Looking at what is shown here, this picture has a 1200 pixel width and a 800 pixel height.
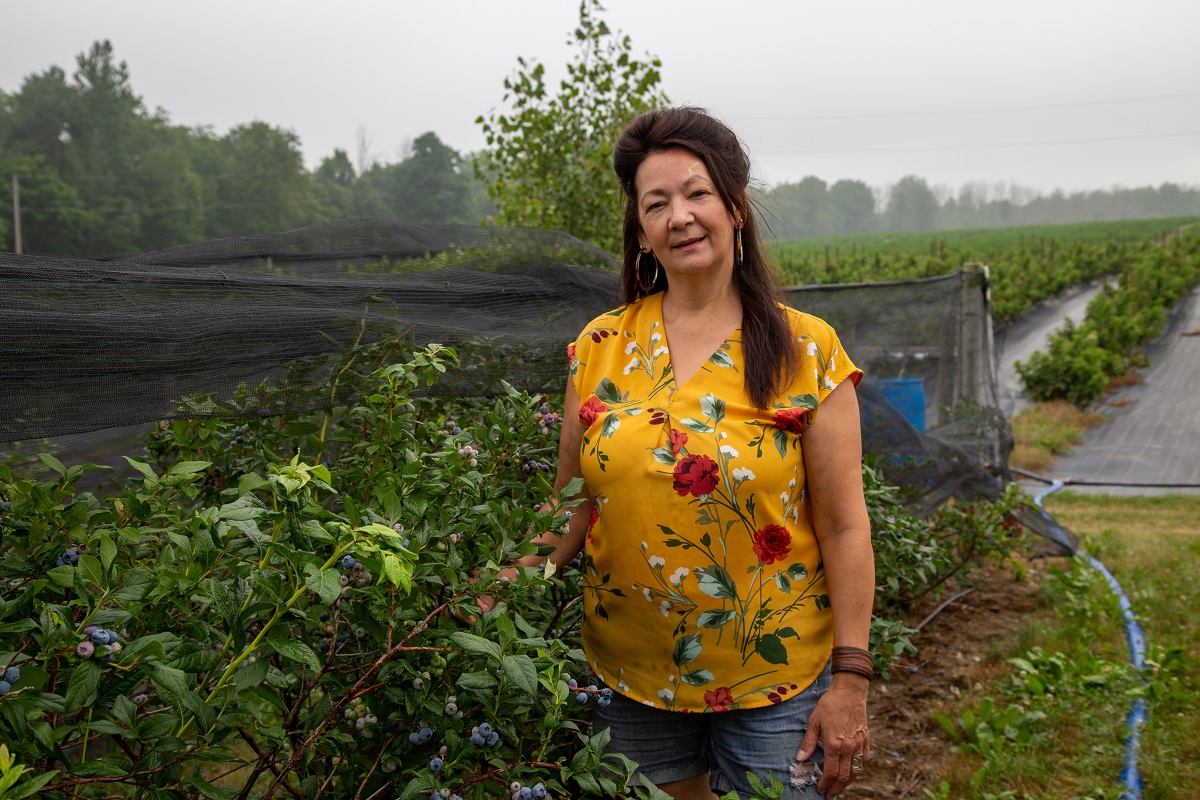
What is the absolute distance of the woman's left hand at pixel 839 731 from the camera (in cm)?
162

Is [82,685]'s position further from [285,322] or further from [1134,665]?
[1134,665]

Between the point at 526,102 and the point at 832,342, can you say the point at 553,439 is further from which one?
the point at 526,102

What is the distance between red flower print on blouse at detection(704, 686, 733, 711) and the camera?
1.64 meters

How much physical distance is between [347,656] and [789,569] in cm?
77

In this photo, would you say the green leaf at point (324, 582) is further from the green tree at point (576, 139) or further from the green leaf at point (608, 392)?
the green tree at point (576, 139)

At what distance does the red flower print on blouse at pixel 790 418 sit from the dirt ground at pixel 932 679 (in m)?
1.61

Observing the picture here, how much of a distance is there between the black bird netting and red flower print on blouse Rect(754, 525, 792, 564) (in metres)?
0.79

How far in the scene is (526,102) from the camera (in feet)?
18.2

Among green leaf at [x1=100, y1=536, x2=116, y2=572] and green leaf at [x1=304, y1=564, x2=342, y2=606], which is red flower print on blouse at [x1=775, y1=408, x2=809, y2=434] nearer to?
green leaf at [x1=304, y1=564, x2=342, y2=606]

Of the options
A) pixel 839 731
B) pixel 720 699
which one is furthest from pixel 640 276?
pixel 839 731

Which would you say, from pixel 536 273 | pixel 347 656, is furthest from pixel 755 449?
pixel 536 273

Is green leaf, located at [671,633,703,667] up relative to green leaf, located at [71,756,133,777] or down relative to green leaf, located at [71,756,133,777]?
down

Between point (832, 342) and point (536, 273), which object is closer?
point (832, 342)

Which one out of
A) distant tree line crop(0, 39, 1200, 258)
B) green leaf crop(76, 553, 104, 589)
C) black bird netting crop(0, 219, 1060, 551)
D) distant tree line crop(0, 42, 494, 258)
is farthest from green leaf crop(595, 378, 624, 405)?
distant tree line crop(0, 42, 494, 258)
